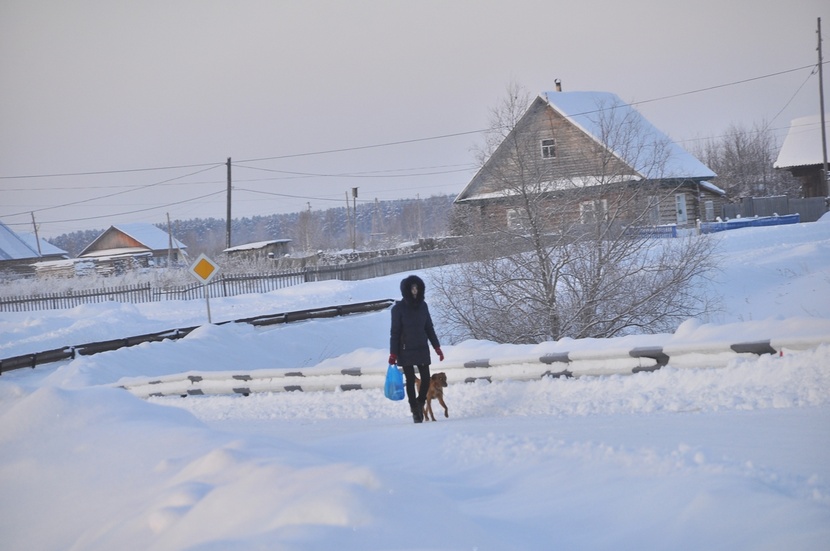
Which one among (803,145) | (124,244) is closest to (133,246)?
(124,244)

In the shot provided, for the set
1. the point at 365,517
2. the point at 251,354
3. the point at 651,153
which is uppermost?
the point at 651,153

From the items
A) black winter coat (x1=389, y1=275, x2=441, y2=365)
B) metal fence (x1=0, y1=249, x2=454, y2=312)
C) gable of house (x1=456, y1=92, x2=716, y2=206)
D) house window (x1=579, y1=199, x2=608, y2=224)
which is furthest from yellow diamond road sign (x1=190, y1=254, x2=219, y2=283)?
metal fence (x1=0, y1=249, x2=454, y2=312)

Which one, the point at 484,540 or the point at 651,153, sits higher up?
the point at 651,153

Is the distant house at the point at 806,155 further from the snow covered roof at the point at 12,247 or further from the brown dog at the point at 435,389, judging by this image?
the snow covered roof at the point at 12,247

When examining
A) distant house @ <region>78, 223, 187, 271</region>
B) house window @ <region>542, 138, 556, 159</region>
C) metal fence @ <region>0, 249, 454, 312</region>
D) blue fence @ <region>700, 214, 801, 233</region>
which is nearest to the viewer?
house window @ <region>542, 138, 556, 159</region>

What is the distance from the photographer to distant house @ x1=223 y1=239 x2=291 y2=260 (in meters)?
63.5

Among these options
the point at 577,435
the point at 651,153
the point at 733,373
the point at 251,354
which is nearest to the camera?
the point at 577,435

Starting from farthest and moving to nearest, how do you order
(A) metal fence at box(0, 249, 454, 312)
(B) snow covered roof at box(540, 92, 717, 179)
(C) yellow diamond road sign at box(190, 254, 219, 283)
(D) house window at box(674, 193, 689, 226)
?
(D) house window at box(674, 193, 689, 226), (A) metal fence at box(0, 249, 454, 312), (B) snow covered roof at box(540, 92, 717, 179), (C) yellow diamond road sign at box(190, 254, 219, 283)

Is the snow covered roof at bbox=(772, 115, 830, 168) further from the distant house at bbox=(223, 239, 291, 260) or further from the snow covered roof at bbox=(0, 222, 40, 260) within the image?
the snow covered roof at bbox=(0, 222, 40, 260)

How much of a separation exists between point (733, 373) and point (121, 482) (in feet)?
23.1

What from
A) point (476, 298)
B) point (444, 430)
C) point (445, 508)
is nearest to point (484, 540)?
point (445, 508)

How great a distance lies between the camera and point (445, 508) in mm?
4855

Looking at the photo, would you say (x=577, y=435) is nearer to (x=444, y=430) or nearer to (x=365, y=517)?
(x=444, y=430)

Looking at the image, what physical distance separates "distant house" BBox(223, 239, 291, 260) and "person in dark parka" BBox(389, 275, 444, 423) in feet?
153
